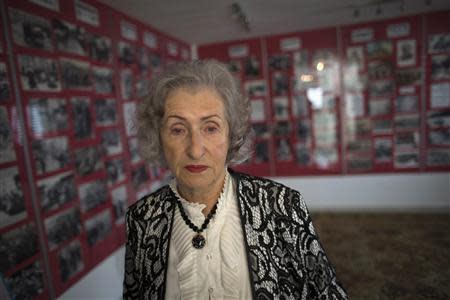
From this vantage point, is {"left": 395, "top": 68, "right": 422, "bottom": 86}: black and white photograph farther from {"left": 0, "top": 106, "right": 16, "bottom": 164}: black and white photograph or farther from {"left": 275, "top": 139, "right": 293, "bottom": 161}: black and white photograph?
{"left": 0, "top": 106, "right": 16, "bottom": 164}: black and white photograph

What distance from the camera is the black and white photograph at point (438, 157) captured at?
12.5 ft

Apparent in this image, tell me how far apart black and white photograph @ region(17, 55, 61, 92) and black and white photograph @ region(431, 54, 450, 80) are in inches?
158

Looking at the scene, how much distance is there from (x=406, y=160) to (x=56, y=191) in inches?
157

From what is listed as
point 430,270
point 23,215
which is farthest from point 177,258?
point 430,270

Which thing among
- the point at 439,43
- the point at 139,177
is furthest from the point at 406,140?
the point at 139,177

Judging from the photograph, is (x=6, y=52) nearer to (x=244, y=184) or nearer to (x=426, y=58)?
(x=244, y=184)

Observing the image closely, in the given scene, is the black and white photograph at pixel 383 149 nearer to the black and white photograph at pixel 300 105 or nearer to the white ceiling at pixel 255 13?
the black and white photograph at pixel 300 105

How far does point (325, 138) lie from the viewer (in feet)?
13.5

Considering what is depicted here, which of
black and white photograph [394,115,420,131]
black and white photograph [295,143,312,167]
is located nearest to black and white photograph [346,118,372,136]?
black and white photograph [394,115,420,131]

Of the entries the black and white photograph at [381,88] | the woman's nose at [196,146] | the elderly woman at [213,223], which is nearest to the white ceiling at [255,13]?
the black and white photograph at [381,88]

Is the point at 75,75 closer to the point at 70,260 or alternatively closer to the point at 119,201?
the point at 119,201

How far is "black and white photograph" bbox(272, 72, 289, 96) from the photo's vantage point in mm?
4102

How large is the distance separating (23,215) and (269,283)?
1.42 metres

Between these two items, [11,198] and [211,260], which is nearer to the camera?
[211,260]
